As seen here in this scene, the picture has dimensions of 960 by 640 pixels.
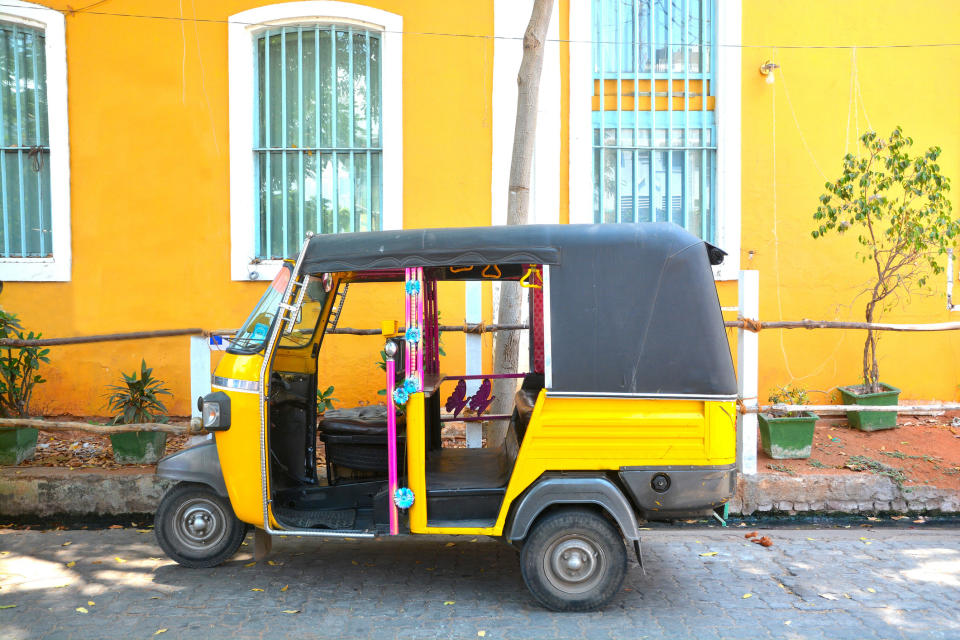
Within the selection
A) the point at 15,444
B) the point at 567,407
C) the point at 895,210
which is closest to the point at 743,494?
the point at 567,407

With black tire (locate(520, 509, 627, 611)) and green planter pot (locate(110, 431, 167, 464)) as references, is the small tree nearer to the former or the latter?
black tire (locate(520, 509, 627, 611))

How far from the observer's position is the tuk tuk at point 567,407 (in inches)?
157

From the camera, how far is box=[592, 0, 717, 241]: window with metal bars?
8016 millimetres

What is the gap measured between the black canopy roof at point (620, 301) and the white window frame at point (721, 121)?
3.85 metres

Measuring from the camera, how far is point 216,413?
431cm

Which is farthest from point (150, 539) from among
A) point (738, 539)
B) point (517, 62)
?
point (517, 62)

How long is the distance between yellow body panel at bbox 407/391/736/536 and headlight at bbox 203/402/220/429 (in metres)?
1.70

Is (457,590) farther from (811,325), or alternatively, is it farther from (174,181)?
(174,181)

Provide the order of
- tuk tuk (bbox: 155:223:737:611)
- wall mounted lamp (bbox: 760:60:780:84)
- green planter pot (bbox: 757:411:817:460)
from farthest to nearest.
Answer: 1. wall mounted lamp (bbox: 760:60:780:84)
2. green planter pot (bbox: 757:411:817:460)
3. tuk tuk (bbox: 155:223:737:611)

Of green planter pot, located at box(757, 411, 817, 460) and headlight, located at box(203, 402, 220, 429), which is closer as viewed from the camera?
headlight, located at box(203, 402, 220, 429)

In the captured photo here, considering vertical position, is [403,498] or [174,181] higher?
[174,181]

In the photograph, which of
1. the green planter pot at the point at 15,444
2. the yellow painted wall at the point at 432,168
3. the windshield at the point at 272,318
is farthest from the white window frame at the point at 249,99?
the windshield at the point at 272,318

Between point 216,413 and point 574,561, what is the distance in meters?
2.16

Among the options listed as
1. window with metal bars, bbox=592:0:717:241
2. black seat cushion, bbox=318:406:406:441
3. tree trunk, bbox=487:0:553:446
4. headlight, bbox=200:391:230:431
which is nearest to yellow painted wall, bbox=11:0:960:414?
window with metal bars, bbox=592:0:717:241
